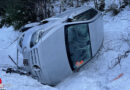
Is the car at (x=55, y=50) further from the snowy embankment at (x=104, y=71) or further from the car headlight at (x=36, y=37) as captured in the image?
the snowy embankment at (x=104, y=71)

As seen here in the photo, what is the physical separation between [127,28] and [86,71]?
3.41 metres

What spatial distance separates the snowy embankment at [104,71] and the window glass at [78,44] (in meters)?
0.42

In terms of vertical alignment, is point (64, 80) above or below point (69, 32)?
below

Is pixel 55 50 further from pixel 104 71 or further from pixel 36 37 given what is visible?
pixel 104 71

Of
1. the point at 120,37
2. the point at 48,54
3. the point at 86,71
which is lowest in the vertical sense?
the point at 86,71

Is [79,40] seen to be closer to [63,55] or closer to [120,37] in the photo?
[63,55]

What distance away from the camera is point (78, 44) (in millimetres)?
3947

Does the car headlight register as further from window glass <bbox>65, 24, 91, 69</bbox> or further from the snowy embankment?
the snowy embankment

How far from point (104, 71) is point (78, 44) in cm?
106

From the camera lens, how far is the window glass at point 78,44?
3.72 meters

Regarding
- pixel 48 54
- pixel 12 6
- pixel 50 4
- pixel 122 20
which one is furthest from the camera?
pixel 50 4

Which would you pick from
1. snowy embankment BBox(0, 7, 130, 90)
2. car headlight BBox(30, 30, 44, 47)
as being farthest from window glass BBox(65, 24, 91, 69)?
car headlight BBox(30, 30, 44, 47)

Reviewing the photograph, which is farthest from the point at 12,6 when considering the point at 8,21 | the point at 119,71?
the point at 119,71

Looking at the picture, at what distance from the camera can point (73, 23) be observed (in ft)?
12.8
